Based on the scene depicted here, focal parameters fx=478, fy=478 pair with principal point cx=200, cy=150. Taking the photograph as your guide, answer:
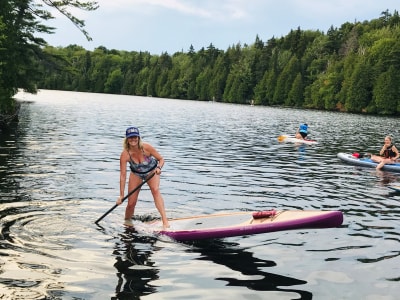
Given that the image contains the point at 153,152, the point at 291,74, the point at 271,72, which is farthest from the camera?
the point at 271,72

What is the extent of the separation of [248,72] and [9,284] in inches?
5594

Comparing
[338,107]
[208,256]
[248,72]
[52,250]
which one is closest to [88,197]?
[52,250]

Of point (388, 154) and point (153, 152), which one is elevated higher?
point (153, 152)

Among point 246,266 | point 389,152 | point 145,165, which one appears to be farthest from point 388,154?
point 246,266

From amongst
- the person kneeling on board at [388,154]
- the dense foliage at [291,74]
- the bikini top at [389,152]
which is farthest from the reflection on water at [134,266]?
the dense foliage at [291,74]

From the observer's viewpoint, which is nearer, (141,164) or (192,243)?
(192,243)

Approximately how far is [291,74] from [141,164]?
410ft

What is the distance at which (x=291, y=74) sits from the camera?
131 meters

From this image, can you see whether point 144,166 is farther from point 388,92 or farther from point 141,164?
point 388,92

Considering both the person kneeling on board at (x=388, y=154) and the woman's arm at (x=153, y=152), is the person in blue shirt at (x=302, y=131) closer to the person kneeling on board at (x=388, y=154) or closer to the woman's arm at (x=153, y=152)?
the person kneeling on board at (x=388, y=154)

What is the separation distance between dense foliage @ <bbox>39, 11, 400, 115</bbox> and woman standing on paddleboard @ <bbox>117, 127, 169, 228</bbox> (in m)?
75.5

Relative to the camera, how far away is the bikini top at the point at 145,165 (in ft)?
34.1

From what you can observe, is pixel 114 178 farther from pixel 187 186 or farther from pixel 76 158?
pixel 76 158

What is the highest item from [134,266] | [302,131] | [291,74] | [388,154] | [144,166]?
[291,74]
